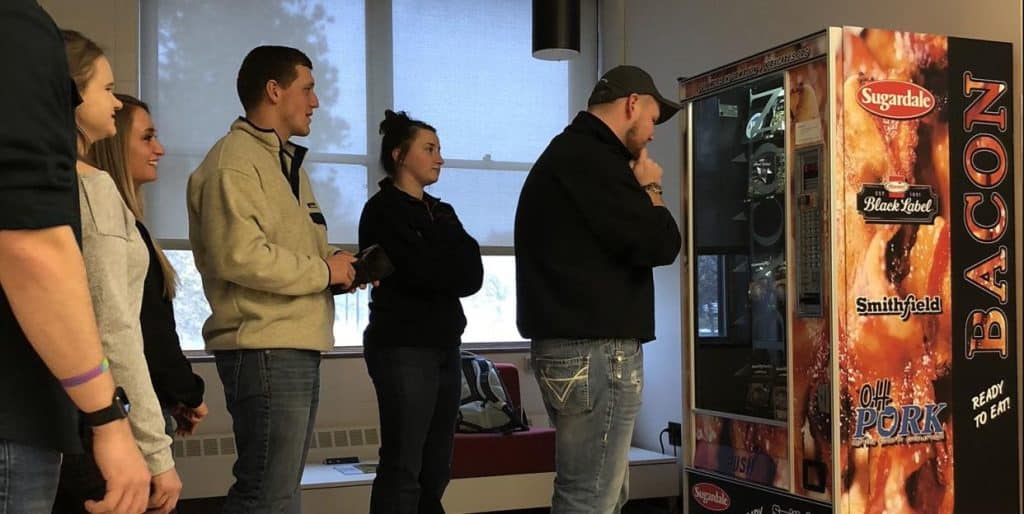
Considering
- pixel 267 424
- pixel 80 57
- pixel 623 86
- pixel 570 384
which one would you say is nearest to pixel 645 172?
pixel 623 86

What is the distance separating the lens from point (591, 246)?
2.30 meters

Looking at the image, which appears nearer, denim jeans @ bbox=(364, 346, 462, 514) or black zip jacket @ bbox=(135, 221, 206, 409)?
black zip jacket @ bbox=(135, 221, 206, 409)

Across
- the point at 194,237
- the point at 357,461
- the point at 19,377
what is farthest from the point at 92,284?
the point at 357,461

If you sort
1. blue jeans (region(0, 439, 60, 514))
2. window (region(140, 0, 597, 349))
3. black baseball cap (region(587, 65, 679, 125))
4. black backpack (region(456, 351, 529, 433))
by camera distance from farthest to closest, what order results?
window (region(140, 0, 597, 349)) < black backpack (region(456, 351, 529, 433)) < black baseball cap (region(587, 65, 679, 125)) < blue jeans (region(0, 439, 60, 514))

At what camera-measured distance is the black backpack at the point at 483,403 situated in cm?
443

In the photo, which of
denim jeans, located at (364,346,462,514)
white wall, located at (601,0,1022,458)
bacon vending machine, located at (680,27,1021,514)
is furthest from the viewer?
white wall, located at (601,0,1022,458)

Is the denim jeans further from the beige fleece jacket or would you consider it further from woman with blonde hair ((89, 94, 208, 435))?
woman with blonde hair ((89, 94, 208, 435))

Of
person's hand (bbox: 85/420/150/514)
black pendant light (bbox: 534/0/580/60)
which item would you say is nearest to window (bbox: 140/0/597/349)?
black pendant light (bbox: 534/0/580/60)

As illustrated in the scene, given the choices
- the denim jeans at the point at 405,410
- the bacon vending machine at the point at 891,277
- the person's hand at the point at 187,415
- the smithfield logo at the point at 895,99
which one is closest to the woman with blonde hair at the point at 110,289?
the person's hand at the point at 187,415

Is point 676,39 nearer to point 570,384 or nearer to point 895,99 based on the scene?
point 895,99

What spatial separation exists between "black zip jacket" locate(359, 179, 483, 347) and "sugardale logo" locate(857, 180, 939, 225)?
3.79 feet

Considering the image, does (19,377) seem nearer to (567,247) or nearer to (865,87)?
(567,247)

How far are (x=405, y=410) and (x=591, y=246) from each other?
0.84 m

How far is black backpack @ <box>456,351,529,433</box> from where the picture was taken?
443cm
